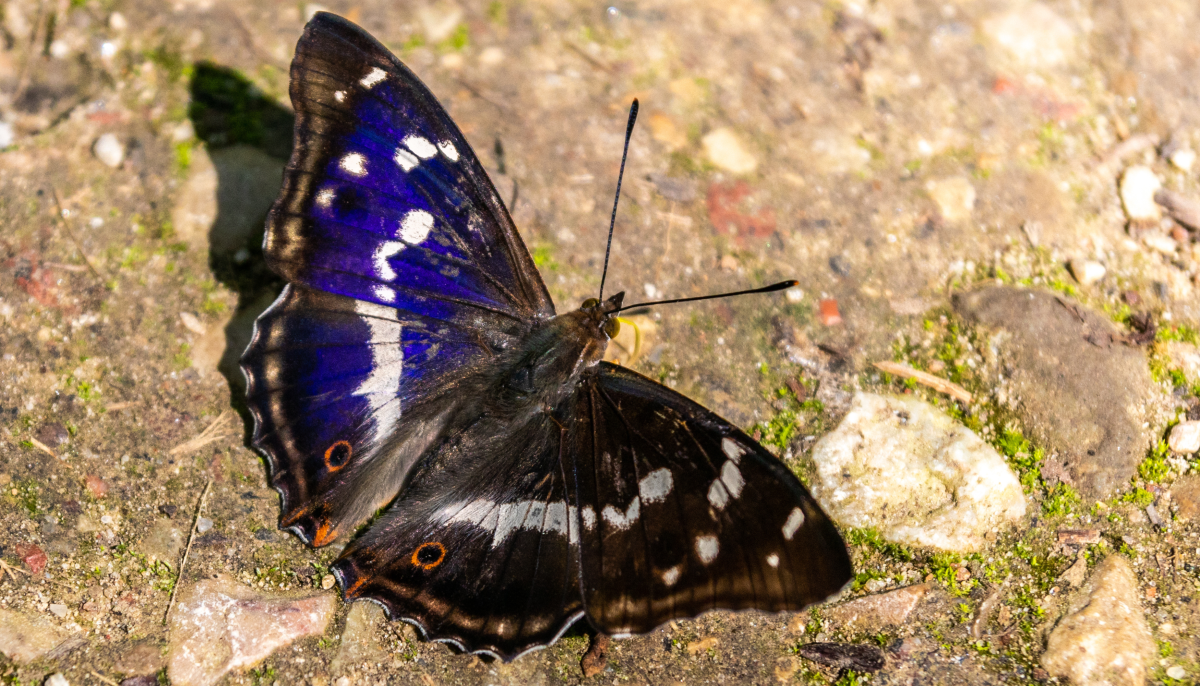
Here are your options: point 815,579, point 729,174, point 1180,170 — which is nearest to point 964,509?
point 815,579

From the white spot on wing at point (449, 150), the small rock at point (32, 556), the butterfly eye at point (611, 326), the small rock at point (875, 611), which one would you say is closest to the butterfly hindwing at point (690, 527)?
the butterfly eye at point (611, 326)

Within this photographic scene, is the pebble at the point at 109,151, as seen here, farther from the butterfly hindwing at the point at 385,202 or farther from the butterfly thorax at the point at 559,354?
the butterfly thorax at the point at 559,354

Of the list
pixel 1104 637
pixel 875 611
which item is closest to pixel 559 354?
pixel 875 611

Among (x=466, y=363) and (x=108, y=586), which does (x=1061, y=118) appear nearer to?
(x=466, y=363)

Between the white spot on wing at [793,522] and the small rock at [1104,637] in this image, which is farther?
the small rock at [1104,637]

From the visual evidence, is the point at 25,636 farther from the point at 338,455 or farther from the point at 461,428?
the point at 461,428

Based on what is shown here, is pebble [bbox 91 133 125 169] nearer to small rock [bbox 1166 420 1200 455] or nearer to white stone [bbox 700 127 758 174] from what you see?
white stone [bbox 700 127 758 174]
